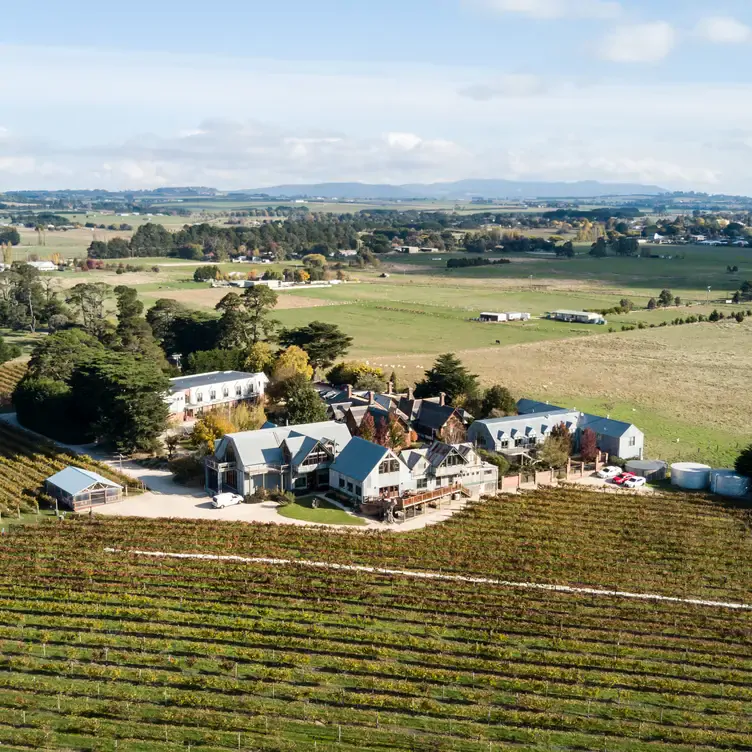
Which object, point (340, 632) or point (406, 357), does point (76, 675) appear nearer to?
point (340, 632)

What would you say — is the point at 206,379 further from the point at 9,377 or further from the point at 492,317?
the point at 492,317

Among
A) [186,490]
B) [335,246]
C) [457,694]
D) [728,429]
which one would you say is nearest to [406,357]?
[728,429]

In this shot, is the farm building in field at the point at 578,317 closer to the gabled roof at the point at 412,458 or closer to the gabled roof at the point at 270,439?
the gabled roof at the point at 270,439

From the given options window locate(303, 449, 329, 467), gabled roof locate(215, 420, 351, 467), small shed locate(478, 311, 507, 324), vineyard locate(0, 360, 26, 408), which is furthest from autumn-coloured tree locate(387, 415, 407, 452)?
small shed locate(478, 311, 507, 324)

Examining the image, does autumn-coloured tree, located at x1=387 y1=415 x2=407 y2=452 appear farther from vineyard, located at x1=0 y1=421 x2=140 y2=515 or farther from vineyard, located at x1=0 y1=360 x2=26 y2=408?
vineyard, located at x1=0 y1=360 x2=26 y2=408

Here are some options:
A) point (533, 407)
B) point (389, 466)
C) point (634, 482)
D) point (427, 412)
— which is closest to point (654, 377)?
point (533, 407)

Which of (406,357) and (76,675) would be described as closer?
(76,675)
